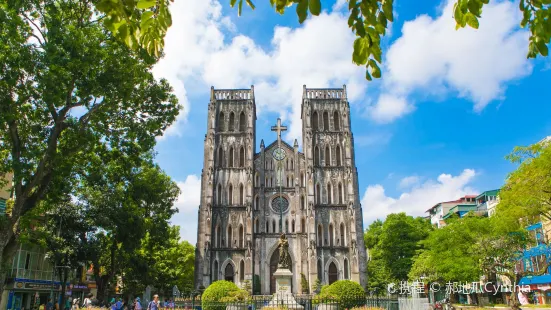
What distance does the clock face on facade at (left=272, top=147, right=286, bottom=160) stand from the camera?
46.6m

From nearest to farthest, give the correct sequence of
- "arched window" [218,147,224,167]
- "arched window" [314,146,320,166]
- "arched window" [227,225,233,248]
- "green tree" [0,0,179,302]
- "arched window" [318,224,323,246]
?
"green tree" [0,0,179,302]
"arched window" [227,225,233,248]
"arched window" [318,224,323,246]
"arched window" [218,147,224,167]
"arched window" [314,146,320,166]

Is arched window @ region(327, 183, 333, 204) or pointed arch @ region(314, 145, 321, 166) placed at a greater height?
pointed arch @ region(314, 145, 321, 166)

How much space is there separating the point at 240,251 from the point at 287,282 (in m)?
20.5

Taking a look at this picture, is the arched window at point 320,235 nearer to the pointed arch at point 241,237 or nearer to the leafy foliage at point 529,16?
the pointed arch at point 241,237

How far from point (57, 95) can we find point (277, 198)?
1282 inches

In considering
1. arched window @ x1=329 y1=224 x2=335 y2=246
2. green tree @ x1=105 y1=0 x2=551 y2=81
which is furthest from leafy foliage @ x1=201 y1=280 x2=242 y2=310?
green tree @ x1=105 y1=0 x2=551 y2=81

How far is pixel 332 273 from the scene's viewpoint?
42062 millimetres

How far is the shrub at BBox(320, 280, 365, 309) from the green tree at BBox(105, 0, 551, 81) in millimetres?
19194

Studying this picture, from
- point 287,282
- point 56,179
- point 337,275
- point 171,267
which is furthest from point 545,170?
point 171,267

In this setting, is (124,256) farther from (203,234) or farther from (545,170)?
(545,170)

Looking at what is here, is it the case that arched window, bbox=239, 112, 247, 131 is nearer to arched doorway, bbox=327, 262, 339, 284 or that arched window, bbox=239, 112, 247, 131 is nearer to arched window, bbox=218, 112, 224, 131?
arched window, bbox=218, 112, 224, 131

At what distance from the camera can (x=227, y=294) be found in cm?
2486

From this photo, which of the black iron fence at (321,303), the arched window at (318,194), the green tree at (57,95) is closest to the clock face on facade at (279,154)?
the arched window at (318,194)

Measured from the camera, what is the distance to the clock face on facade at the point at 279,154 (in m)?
46.6
